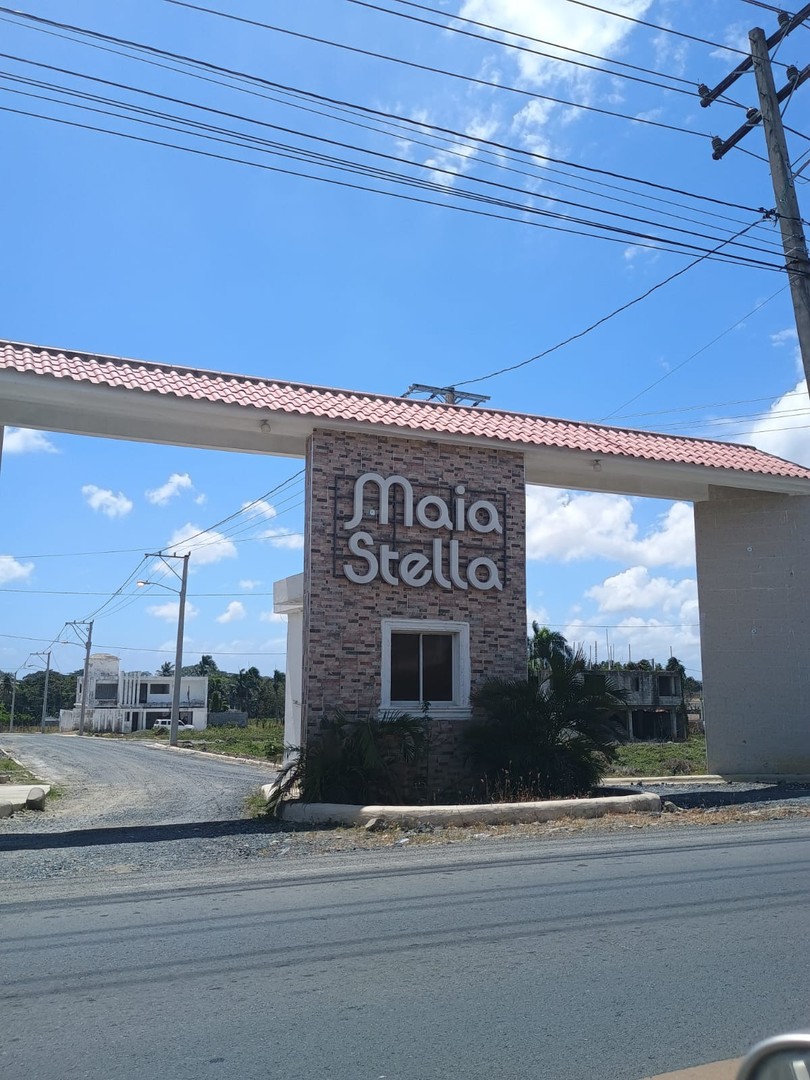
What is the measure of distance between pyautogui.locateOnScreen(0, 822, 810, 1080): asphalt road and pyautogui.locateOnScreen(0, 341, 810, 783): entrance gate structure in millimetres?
6626

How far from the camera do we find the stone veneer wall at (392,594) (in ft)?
49.7

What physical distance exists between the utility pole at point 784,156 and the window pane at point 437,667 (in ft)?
23.3

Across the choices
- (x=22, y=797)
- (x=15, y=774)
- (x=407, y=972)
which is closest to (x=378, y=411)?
(x=22, y=797)

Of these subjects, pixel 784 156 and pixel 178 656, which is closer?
pixel 784 156

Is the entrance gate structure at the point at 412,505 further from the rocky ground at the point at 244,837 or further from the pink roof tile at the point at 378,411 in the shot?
the rocky ground at the point at 244,837

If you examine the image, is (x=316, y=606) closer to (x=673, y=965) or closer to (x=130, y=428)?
(x=130, y=428)

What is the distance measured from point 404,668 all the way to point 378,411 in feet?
14.3

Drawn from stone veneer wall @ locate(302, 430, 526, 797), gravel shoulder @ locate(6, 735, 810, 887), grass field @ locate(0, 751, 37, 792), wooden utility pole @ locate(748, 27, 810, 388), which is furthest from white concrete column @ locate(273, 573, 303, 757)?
wooden utility pole @ locate(748, 27, 810, 388)

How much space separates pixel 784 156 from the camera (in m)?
14.4

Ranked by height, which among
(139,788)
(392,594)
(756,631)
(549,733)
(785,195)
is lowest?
(139,788)

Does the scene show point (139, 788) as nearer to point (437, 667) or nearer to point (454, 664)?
point (437, 667)

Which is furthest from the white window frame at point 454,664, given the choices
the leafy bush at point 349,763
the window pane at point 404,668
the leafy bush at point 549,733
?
the leafy bush at point 349,763

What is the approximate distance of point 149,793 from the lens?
20.0m

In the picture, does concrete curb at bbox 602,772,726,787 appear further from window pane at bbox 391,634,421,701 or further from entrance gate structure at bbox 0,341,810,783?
window pane at bbox 391,634,421,701
